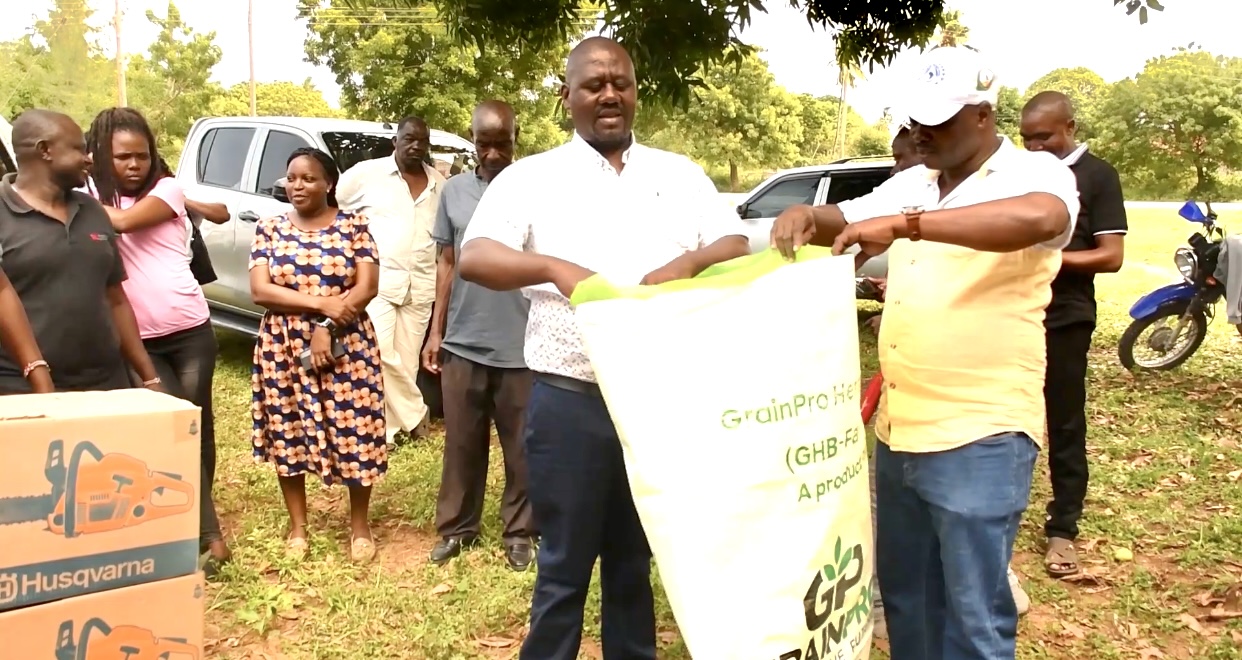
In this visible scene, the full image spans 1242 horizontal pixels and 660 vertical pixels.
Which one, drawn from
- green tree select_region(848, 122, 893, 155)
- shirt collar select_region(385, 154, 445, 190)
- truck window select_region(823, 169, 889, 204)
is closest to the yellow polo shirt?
shirt collar select_region(385, 154, 445, 190)

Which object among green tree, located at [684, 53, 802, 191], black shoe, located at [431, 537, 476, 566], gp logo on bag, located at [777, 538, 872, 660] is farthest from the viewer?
green tree, located at [684, 53, 802, 191]

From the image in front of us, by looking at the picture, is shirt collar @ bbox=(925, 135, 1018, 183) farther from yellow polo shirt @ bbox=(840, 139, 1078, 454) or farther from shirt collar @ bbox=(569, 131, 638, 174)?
shirt collar @ bbox=(569, 131, 638, 174)

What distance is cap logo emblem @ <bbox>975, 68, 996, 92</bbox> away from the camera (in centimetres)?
180

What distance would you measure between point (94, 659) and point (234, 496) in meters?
2.32

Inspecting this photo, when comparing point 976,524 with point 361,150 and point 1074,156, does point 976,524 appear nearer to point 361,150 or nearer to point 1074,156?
point 1074,156

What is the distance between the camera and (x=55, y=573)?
2100mm

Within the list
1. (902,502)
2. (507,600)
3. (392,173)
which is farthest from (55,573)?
(392,173)

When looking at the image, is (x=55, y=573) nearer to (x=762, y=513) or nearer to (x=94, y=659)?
(x=94, y=659)

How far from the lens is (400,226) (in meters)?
4.78

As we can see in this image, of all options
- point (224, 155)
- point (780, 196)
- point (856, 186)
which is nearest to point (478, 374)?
point (224, 155)

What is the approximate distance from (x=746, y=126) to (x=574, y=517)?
92.8ft

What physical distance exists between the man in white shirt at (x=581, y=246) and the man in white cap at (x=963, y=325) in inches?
14.9

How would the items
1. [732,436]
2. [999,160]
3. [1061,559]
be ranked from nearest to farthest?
[732,436], [999,160], [1061,559]

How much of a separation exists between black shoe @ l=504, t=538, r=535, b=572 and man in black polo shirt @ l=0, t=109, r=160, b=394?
1.57 m
